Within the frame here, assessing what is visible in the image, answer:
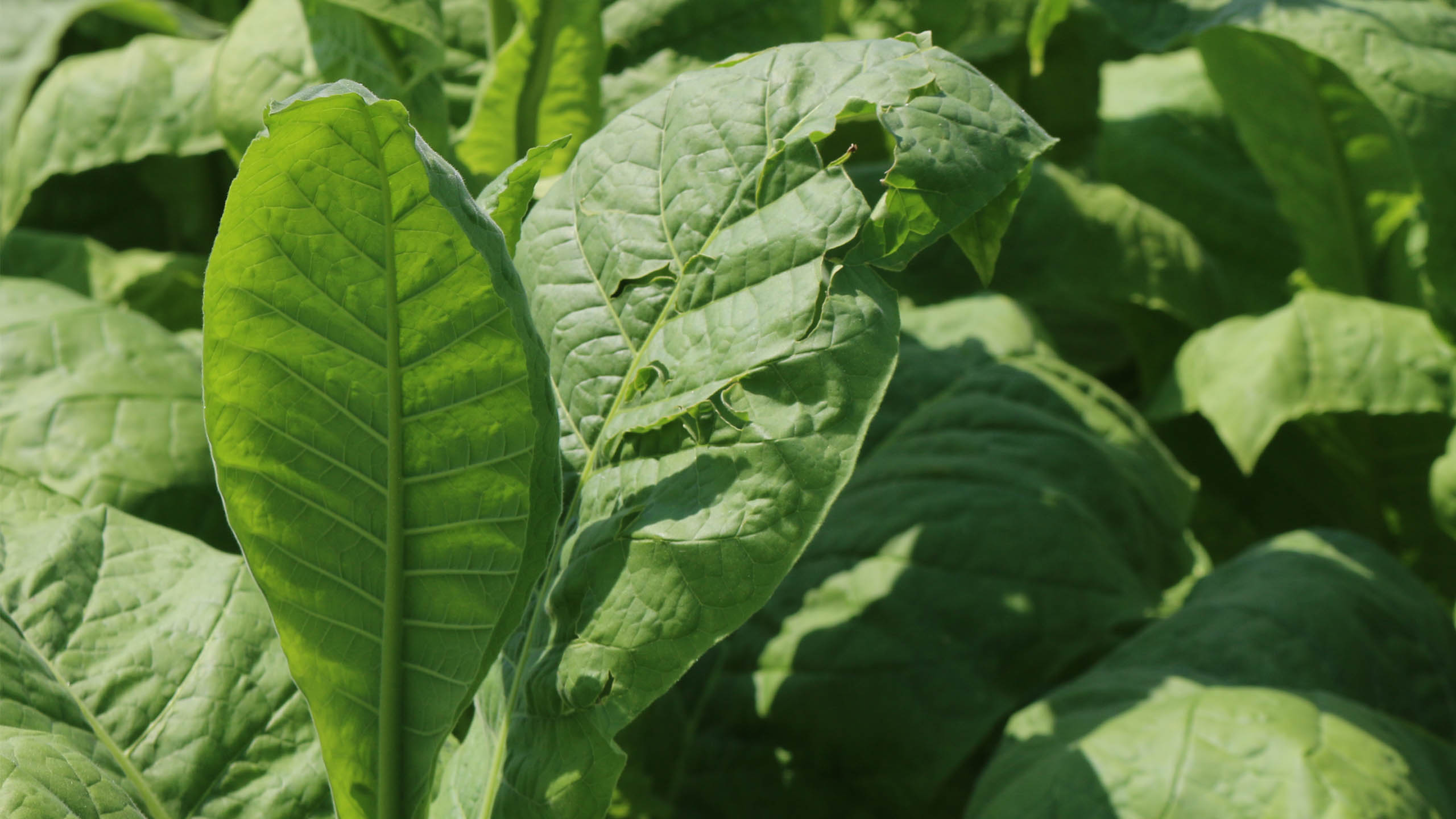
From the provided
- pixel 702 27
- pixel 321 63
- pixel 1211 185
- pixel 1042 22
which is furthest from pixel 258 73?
pixel 1211 185

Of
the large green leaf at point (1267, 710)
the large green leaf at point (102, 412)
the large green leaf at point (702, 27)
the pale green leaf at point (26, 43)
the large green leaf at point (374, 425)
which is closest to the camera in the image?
the large green leaf at point (374, 425)

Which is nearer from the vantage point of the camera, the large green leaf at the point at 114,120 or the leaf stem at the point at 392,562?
the leaf stem at the point at 392,562

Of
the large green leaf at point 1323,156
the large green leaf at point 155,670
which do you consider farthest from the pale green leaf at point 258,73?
the large green leaf at point 1323,156

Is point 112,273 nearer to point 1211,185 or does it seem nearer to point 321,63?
point 321,63

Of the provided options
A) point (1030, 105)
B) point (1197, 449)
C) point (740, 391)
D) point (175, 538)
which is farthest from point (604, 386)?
point (1030, 105)

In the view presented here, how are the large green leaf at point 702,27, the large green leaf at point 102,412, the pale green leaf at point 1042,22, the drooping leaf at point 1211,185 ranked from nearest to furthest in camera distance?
1. the large green leaf at point 102,412
2. the large green leaf at point 702,27
3. the pale green leaf at point 1042,22
4. the drooping leaf at point 1211,185

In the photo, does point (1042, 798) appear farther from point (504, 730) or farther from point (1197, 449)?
point (1197, 449)

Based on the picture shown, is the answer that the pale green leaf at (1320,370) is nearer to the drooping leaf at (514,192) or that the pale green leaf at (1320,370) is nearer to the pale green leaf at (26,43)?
the drooping leaf at (514,192)
